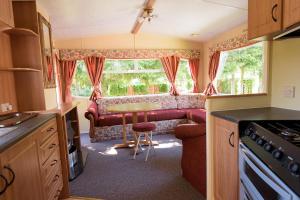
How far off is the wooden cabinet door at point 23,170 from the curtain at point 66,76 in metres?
3.51

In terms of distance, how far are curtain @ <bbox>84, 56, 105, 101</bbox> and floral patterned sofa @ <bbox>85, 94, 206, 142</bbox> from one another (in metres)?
0.26

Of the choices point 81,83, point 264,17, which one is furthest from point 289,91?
point 81,83

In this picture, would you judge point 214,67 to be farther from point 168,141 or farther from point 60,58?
point 60,58

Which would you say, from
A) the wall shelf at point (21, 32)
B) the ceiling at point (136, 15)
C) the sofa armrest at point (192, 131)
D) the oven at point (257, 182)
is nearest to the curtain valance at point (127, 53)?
the ceiling at point (136, 15)

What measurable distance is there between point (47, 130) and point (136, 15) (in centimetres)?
281

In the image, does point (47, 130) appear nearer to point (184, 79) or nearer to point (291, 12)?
point (291, 12)

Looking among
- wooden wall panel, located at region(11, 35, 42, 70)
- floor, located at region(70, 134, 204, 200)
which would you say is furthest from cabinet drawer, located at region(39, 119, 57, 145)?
floor, located at region(70, 134, 204, 200)

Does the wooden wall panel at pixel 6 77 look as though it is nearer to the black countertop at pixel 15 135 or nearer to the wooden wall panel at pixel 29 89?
the wooden wall panel at pixel 29 89

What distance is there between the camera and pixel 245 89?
4355 millimetres

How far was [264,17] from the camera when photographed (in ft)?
5.23

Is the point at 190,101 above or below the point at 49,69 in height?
below

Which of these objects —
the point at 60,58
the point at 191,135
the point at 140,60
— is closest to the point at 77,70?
the point at 60,58

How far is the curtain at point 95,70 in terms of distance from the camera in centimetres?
496

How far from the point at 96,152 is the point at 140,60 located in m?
2.68
